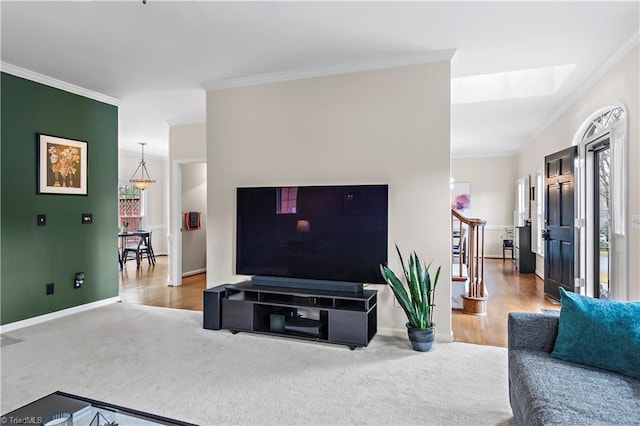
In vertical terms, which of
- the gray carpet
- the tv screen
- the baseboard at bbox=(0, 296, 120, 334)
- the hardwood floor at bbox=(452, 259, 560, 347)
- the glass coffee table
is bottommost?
the gray carpet

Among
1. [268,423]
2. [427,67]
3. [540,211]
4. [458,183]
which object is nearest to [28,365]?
[268,423]

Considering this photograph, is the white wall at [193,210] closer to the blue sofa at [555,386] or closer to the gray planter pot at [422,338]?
the gray planter pot at [422,338]

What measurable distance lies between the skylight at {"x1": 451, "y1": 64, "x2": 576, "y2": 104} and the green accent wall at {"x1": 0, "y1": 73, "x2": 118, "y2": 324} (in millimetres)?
4648

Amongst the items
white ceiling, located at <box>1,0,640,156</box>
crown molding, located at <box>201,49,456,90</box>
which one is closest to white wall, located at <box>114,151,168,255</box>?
white ceiling, located at <box>1,0,640,156</box>

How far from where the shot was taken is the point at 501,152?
9.50 metres

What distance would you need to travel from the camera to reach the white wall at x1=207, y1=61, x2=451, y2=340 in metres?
3.55

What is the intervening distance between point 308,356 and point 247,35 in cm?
269

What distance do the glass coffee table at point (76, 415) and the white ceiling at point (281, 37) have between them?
2504 mm

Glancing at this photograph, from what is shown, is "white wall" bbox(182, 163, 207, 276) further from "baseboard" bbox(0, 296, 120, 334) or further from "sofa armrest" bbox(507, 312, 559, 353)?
"sofa armrest" bbox(507, 312, 559, 353)

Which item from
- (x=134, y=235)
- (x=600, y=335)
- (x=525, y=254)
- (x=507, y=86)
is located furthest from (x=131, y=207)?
(x=600, y=335)

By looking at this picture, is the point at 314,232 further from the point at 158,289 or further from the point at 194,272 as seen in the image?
the point at 194,272

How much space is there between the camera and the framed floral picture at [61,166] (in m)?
4.15

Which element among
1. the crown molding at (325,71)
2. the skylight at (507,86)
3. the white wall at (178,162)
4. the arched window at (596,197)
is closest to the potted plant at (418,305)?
the crown molding at (325,71)

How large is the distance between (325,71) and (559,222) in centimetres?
362
